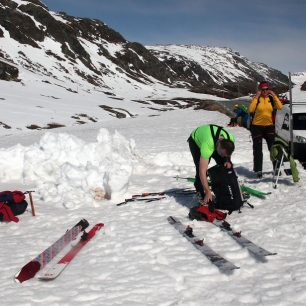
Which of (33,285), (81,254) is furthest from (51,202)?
(33,285)

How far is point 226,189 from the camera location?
7.54 m

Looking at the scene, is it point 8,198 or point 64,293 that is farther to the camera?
point 8,198

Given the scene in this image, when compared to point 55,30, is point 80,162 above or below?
below

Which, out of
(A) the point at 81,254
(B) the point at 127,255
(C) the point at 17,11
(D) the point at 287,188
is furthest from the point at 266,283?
(C) the point at 17,11

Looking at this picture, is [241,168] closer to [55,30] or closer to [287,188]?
[287,188]

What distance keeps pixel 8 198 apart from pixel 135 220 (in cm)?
237

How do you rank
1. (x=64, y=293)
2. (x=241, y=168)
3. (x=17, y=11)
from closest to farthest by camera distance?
(x=64, y=293) < (x=241, y=168) < (x=17, y=11)

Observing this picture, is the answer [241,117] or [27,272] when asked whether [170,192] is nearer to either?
[27,272]

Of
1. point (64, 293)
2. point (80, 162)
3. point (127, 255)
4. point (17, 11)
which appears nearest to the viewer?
point (64, 293)

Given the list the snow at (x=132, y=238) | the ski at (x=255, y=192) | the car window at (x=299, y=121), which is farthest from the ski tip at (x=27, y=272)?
the car window at (x=299, y=121)

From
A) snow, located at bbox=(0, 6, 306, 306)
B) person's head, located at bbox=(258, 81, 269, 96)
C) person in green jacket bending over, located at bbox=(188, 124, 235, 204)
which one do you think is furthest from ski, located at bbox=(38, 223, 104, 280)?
person's head, located at bbox=(258, 81, 269, 96)

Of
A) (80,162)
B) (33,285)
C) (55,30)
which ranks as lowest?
(33,285)

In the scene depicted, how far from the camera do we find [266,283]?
15.4 ft

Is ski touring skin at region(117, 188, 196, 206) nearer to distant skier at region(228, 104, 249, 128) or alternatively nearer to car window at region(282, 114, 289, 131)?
car window at region(282, 114, 289, 131)
